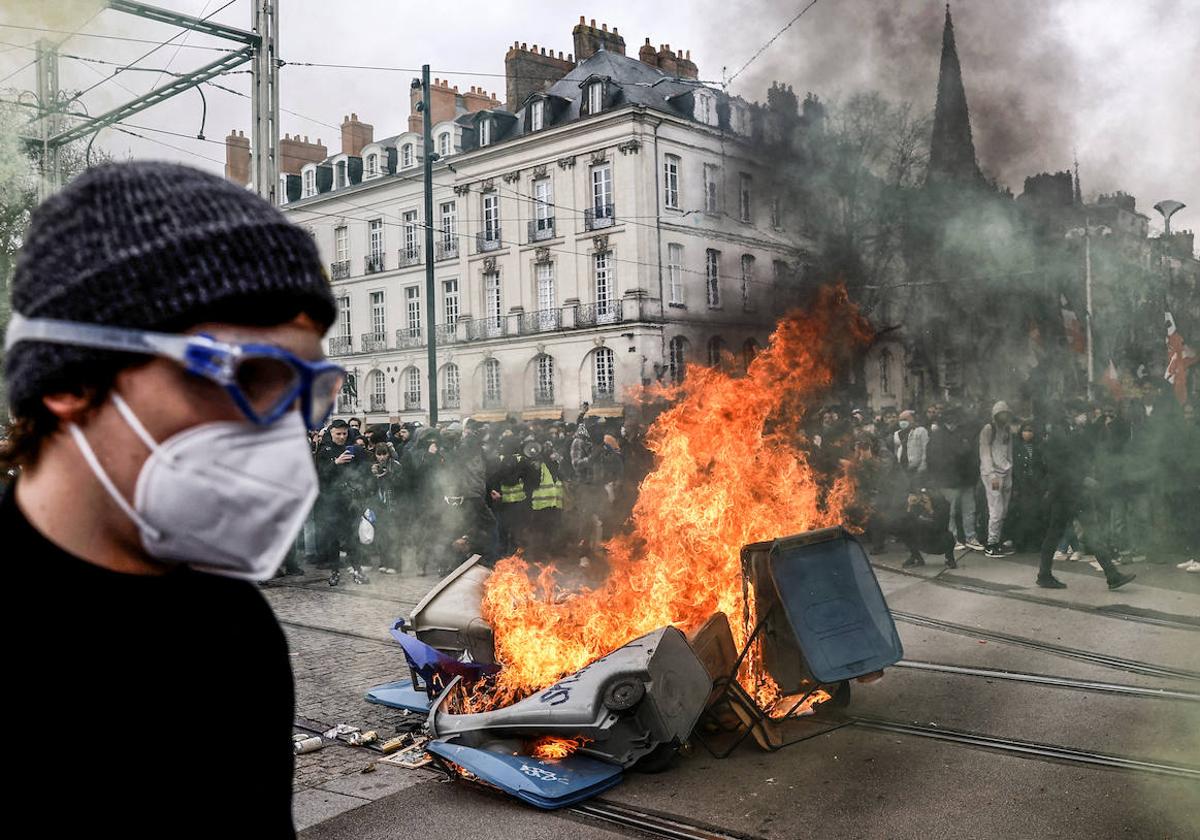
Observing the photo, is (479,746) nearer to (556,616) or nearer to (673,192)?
(556,616)

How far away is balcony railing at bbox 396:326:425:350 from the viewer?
122 ft

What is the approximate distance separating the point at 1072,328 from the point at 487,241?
23.0 m

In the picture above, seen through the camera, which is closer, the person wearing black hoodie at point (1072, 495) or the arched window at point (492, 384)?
the person wearing black hoodie at point (1072, 495)

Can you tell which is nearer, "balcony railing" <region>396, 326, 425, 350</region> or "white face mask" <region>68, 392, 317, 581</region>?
"white face mask" <region>68, 392, 317, 581</region>

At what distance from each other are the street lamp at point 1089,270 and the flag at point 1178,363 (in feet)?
3.10

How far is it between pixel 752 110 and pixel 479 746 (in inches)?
446

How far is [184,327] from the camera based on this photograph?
1113 mm

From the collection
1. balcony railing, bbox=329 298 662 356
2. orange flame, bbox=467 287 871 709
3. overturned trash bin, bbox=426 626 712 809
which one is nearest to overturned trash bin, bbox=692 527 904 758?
orange flame, bbox=467 287 871 709

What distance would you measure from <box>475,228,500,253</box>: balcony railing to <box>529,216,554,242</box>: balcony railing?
53.9 inches

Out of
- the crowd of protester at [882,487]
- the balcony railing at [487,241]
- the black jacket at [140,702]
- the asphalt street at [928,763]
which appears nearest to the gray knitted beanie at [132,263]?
the black jacket at [140,702]

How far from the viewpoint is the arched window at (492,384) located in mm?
31875

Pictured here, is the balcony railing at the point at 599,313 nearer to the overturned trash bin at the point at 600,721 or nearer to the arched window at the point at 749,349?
the arched window at the point at 749,349

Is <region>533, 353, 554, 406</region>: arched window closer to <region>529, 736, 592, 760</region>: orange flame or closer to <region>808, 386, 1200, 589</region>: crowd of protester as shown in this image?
<region>808, 386, 1200, 589</region>: crowd of protester

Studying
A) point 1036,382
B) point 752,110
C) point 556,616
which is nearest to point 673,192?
point 752,110
